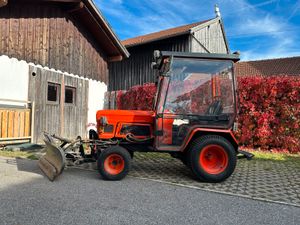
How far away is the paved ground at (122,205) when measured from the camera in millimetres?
3510

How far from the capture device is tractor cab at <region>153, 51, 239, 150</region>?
215 inches

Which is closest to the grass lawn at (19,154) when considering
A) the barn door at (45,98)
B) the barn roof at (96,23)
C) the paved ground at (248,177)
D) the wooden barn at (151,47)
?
the barn door at (45,98)

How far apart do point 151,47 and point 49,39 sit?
9.13m

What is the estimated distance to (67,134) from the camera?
462 inches

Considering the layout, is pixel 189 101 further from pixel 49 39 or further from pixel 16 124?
pixel 49 39

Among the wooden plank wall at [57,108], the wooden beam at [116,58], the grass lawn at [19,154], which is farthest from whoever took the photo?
A: the wooden beam at [116,58]

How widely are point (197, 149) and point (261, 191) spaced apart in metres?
1.26

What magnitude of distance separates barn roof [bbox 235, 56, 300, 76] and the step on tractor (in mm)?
19335

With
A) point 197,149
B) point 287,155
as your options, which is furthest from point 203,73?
point 287,155

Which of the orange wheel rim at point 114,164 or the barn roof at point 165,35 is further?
the barn roof at point 165,35

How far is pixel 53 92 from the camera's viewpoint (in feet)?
36.5

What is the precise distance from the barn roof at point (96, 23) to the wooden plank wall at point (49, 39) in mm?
202

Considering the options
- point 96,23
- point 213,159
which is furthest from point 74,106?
point 213,159

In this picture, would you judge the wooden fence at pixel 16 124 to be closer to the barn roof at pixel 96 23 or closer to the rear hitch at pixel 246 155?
the barn roof at pixel 96 23
